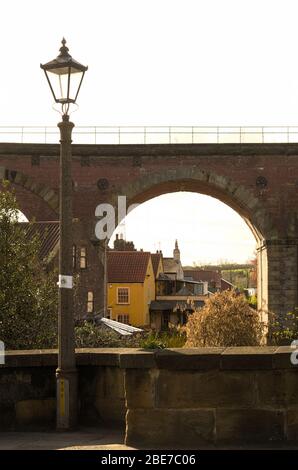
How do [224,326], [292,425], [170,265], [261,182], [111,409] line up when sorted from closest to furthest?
[292,425] → [111,409] → [224,326] → [261,182] → [170,265]

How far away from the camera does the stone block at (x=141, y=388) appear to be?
732cm

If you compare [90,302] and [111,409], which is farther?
[90,302]

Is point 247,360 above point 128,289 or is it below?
below

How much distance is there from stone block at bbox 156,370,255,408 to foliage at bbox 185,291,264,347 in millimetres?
8406

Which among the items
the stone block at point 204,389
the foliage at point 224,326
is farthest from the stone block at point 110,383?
the foliage at point 224,326

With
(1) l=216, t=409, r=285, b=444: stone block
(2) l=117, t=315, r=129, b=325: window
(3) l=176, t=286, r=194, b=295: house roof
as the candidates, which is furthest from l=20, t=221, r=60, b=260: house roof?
(3) l=176, t=286, r=194, b=295: house roof

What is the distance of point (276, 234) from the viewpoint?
3816 cm

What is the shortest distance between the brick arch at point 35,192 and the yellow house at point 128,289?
2068 centimetres

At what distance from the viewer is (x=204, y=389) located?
725cm

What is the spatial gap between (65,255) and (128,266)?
5137 centimetres

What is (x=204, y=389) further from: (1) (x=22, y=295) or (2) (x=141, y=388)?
(1) (x=22, y=295)
